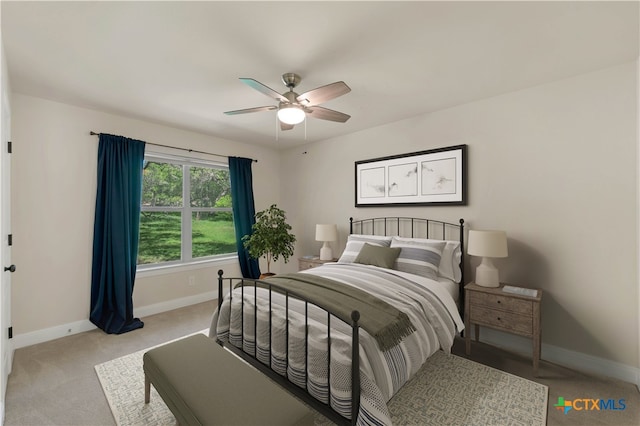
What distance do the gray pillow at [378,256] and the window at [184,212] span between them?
2.48 metres

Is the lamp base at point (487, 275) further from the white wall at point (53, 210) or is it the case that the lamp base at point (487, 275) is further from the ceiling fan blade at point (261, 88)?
the white wall at point (53, 210)

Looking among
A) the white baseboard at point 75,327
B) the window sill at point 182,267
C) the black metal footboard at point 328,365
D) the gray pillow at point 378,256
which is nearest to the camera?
the black metal footboard at point 328,365

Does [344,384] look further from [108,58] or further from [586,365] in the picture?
[108,58]

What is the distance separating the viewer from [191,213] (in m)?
4.35

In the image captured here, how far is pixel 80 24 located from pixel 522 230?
12.7 ft

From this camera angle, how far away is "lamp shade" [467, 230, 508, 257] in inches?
103

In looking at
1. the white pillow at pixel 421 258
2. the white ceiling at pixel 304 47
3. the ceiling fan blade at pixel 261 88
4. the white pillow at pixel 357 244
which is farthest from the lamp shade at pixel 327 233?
the ceiling fan blade at pixel 261 88

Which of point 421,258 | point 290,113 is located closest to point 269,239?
point 421,258

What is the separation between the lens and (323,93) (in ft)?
7.16

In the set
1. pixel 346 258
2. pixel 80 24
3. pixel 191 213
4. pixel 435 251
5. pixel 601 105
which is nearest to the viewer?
pixel 80 24

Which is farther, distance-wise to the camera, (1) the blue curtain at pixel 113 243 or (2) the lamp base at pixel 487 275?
(1) the blue curtain at pixel 113 243

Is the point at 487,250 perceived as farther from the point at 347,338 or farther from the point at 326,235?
the point at 326,235

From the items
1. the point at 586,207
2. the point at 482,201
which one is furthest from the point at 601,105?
the point at 482,201

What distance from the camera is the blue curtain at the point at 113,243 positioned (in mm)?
3287
